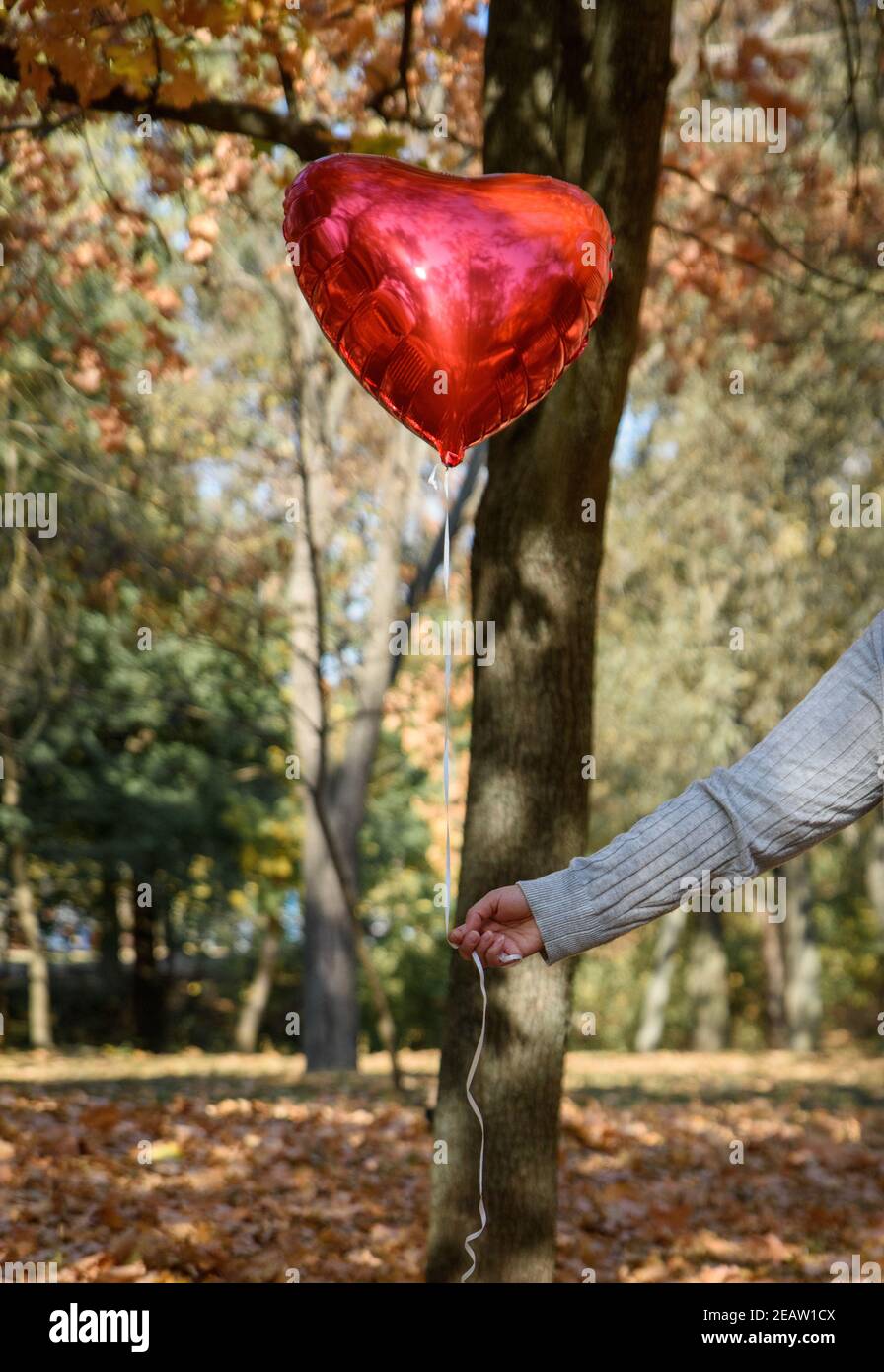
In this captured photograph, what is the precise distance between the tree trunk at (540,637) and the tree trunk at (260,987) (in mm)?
16807

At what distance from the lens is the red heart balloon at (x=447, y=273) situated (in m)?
3.09

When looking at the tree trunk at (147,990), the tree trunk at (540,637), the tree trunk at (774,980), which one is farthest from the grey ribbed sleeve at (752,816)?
the tree trunk at (774,980)

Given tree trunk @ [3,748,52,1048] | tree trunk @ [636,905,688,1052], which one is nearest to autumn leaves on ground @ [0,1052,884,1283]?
tree trunk @ [3,748,52,1048]

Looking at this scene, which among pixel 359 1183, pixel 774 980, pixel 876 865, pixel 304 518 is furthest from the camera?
pixel 774 980

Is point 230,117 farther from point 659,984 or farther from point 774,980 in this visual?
point 774,980

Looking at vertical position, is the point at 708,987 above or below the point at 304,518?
below

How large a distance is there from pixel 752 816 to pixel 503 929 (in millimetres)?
391

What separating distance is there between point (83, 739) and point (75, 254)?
31.2 ft

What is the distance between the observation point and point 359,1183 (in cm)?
584

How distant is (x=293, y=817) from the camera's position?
1880cm

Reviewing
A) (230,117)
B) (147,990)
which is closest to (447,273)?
(230,117)

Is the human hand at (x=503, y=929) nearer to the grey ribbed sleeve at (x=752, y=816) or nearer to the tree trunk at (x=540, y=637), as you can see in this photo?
the grey ribbed sleeve at (x=752, y=816)

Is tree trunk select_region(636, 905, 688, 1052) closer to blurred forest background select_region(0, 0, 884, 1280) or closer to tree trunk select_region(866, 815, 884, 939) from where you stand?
blurred forest background select_region(0, 0, 884, 1280)
